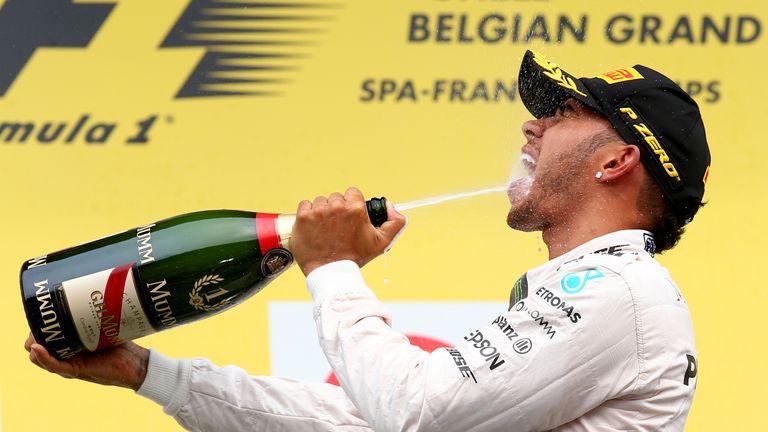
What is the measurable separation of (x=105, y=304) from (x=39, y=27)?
1502 millimetres

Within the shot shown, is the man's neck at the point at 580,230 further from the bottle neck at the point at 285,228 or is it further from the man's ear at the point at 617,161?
the bottle neck at the point at 285,228

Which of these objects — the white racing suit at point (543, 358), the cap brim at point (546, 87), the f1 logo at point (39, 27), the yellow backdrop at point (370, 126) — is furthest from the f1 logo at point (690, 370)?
the f1 logo at point (39, 27)

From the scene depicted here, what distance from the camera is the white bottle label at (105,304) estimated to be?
1.72 metres

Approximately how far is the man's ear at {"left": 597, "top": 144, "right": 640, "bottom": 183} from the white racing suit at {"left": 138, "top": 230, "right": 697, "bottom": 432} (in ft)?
0.50

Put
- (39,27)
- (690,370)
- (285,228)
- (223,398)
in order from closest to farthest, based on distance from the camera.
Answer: (690,370)
(285,228)
(223,398)
(39,27)

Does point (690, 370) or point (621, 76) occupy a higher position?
point (621, 76)

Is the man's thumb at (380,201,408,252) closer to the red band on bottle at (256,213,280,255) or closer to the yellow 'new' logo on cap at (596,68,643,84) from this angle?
the red band on bottle at (256,213,280,255)

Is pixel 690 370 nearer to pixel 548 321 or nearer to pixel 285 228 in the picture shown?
pixel 548 321

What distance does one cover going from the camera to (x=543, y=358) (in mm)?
1562

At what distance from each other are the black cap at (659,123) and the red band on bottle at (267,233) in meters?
0.50

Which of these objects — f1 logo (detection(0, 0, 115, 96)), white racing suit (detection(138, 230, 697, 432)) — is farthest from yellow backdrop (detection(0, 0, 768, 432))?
white racing suit (detection(138, 230, 697, 432))

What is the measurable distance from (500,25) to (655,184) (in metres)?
1.27

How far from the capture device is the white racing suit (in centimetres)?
156

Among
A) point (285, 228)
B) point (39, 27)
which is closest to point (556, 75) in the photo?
point (285, 228)
